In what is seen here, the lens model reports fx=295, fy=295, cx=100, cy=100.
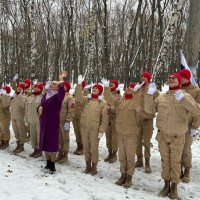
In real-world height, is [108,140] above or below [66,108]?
below

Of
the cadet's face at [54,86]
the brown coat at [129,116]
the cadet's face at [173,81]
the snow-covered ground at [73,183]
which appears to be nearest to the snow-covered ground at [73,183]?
the snow-covered ground at [73,183]

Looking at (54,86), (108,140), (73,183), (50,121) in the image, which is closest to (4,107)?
(50,121)

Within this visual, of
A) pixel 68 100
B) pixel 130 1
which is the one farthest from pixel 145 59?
pixel 68 100

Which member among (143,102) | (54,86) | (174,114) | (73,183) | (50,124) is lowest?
(73,183)

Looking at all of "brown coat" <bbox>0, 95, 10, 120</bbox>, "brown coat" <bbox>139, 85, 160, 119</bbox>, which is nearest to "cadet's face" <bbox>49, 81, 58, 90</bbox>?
"brown coat" <bbox>139, 85, 160, 119</bbox>

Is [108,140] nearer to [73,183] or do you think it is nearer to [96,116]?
[96,116]

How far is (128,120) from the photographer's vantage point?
5.91 m

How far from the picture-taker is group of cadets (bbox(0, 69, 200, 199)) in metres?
5.39

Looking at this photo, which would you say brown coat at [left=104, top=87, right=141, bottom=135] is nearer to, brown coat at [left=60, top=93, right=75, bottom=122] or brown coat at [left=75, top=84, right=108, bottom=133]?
brown coat at [left=75, top=84, right=108, bottom=133]

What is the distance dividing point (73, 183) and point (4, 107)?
379 cm

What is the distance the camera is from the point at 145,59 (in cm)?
2805

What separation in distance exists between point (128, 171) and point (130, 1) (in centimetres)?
2882

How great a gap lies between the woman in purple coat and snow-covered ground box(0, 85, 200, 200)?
446 millimetres

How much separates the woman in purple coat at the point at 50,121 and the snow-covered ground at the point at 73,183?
17.6 inches
